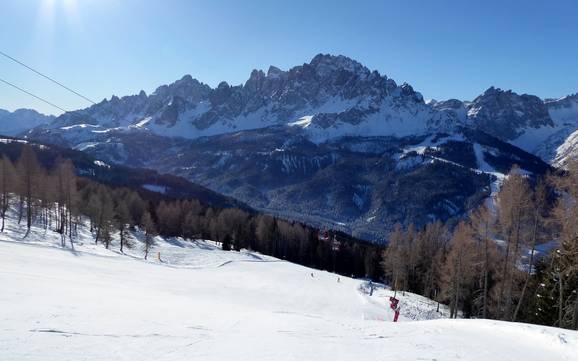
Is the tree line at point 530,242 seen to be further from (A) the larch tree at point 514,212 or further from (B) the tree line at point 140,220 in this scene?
(B) the tree line at point 140,220

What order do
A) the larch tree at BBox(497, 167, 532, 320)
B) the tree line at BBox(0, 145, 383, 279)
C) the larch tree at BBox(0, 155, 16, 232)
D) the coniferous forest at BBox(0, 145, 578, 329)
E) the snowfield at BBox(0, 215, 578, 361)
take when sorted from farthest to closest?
the tree line at BBox(0, 145, 383, 279)
the larch tree at BBox(0, 155, 16, 232)
the larch tree at BBox(497, 167, 532, 320)
the coniferous forest at BBox(0, 145, 578, 329)
the snowfield at BBox(0, 215, 578, 361)

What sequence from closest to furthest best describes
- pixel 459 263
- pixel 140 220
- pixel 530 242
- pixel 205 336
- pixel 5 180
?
pixel 205 336, pixel 530 242, pixel 459 263, pixel 5 180, pixel 140 220

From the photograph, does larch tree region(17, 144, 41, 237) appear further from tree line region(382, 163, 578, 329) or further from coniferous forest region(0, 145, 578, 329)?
tree line region(382, 163, 578, 329)

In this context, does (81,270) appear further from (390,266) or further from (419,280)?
(419,280)

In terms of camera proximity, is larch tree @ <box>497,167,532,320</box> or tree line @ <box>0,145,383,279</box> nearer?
larch tree @ <box>497,167,532,320</box>

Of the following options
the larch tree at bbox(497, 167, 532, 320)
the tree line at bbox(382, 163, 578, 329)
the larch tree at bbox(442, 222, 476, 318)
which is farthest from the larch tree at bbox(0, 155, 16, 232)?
the larch tree at bbox(497, 167, 532, 320)

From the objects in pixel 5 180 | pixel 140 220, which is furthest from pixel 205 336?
pixel 140 220

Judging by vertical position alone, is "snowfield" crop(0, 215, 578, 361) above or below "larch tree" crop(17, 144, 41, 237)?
below

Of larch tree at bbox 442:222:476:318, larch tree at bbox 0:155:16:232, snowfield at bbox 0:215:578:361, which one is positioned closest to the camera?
snowfield at bbox 0:215:578:361

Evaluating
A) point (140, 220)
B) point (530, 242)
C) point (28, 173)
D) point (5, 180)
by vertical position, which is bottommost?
point (140, 220)

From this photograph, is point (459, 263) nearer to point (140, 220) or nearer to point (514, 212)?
point (514, 212)

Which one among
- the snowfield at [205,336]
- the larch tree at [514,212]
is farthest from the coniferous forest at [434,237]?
the snowfield at [205,336]

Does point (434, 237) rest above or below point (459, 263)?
above

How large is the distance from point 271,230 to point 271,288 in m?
74.0
